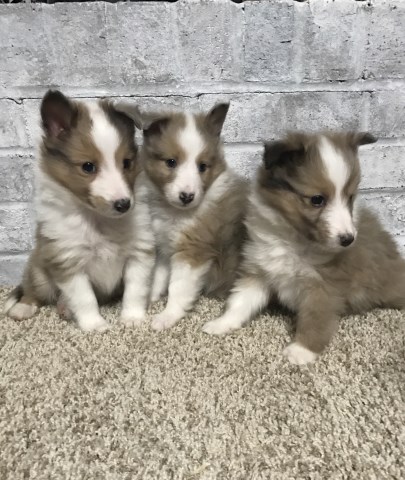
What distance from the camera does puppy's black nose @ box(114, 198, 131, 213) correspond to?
78.4 inches

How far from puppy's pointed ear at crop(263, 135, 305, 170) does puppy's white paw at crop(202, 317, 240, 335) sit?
0.76 meters

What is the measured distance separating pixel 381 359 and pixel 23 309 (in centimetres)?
171

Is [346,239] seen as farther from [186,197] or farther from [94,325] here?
[94,325]

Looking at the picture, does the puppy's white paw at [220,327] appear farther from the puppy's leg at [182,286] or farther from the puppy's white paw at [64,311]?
the puppy's white paw at [64,311]

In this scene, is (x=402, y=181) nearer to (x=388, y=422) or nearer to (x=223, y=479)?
(x=388, y=422)

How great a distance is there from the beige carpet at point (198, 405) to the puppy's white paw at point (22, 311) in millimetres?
130

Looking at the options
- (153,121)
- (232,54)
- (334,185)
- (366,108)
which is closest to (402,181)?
(366,108)

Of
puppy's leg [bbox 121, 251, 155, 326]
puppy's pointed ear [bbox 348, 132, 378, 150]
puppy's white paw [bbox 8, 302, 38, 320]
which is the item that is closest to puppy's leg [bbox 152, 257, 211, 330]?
puppy's leg [bbox 121, 251, 155, 326]

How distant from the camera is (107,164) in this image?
6.69 ft

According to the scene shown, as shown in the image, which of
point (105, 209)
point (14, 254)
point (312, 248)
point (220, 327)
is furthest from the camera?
point (14, 254)

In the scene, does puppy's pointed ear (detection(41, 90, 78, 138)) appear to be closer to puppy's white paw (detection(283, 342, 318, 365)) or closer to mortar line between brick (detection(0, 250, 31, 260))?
mortar line between brick (detection(0, 250, 31, 260))

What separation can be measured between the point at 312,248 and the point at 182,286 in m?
0.67

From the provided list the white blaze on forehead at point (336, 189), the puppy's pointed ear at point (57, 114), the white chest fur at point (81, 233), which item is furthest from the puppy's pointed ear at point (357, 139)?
the puppy's pointed ear at point (57, 114)

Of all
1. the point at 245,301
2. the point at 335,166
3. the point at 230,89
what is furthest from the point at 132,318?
the point at 230,89
